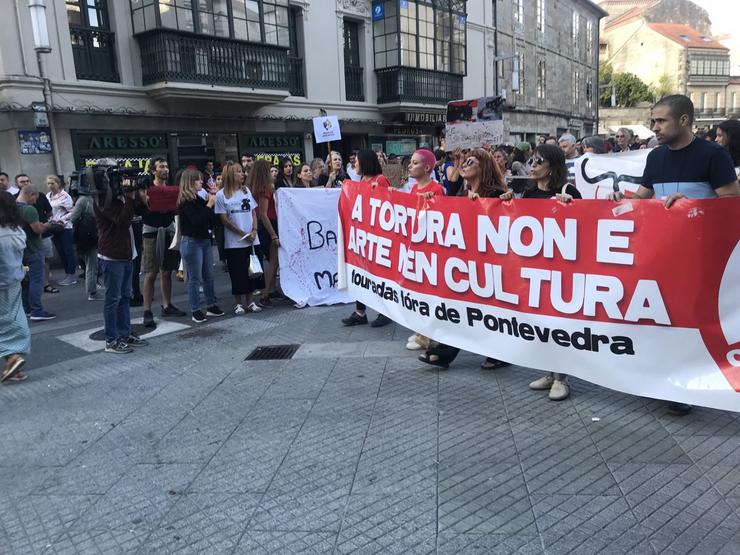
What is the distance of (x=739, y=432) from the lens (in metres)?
3.72

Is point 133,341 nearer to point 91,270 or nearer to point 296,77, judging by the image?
point 91,270

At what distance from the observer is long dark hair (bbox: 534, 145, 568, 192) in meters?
4.30

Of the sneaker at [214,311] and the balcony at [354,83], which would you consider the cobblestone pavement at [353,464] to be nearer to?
the sneaker at [214,311]

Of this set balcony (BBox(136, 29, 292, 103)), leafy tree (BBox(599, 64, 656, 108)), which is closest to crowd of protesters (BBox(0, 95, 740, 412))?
balcony (BBox(136, 29, 292, 103))

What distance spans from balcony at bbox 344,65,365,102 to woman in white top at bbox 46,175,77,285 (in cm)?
1167

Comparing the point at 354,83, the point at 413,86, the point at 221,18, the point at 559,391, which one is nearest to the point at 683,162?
the point at 559,391

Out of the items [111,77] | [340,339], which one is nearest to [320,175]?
[340,339]

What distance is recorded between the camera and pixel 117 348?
5895 millimetres

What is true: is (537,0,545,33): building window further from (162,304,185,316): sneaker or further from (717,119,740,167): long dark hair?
(162,304,185,316): sneaker

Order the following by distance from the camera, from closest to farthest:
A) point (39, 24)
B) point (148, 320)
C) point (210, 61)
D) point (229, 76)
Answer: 1. point (148, 320)
2. point (39, 24)
3. point (210, 61)
4. point (229, 76)

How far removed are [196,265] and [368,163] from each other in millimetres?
2416

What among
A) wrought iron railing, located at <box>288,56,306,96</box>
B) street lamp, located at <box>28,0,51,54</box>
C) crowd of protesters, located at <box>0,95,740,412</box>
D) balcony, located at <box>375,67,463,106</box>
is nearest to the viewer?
crowd of protesters, located at <box>0,95,740,412</box>

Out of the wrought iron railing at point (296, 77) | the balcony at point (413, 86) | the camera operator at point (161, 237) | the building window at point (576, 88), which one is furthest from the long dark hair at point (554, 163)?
the building window at point (576, 88)

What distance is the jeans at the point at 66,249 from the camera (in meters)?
10.3
